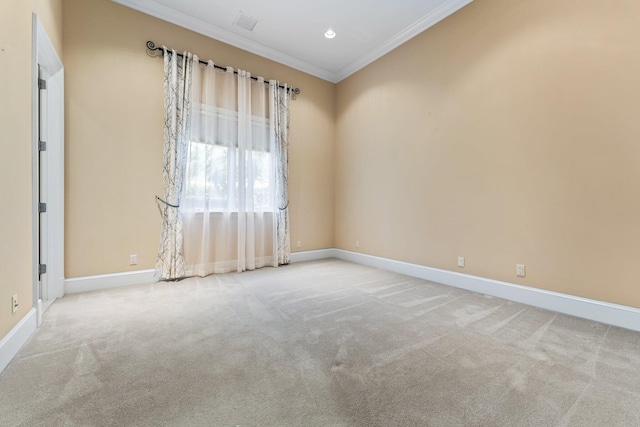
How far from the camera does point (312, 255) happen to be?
4887mm

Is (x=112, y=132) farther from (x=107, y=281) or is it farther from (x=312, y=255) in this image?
(x=312, y=255)

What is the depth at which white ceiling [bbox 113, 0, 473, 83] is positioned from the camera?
328cm

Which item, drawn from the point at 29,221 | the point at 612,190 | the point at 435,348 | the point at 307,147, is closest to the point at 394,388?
the point at 435,348

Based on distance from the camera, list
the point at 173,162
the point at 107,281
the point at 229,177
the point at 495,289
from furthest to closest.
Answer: the point at 229,177 < the point at 173,162 < the point at 107,281 < the point at 495,289

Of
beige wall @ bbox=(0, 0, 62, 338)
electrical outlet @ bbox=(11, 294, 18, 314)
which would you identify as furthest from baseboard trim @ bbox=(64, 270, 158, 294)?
electrical outlet @ bbox=(11, 294, 18, 314)

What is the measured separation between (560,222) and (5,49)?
4.49 m

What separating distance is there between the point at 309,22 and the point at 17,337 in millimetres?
4338

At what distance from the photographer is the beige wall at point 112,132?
9.55 ft

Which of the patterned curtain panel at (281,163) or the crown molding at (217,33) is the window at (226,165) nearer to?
the patterned curtain panel at (281,163)

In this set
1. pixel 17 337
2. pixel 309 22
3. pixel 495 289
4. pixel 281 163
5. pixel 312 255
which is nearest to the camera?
pixel 17 337

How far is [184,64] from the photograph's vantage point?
11.5 ft

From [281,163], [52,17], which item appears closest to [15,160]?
[52,17]

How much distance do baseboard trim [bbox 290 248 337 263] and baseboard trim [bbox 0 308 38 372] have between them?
312cm

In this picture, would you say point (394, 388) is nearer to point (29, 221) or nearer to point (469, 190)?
point (469, 190)
